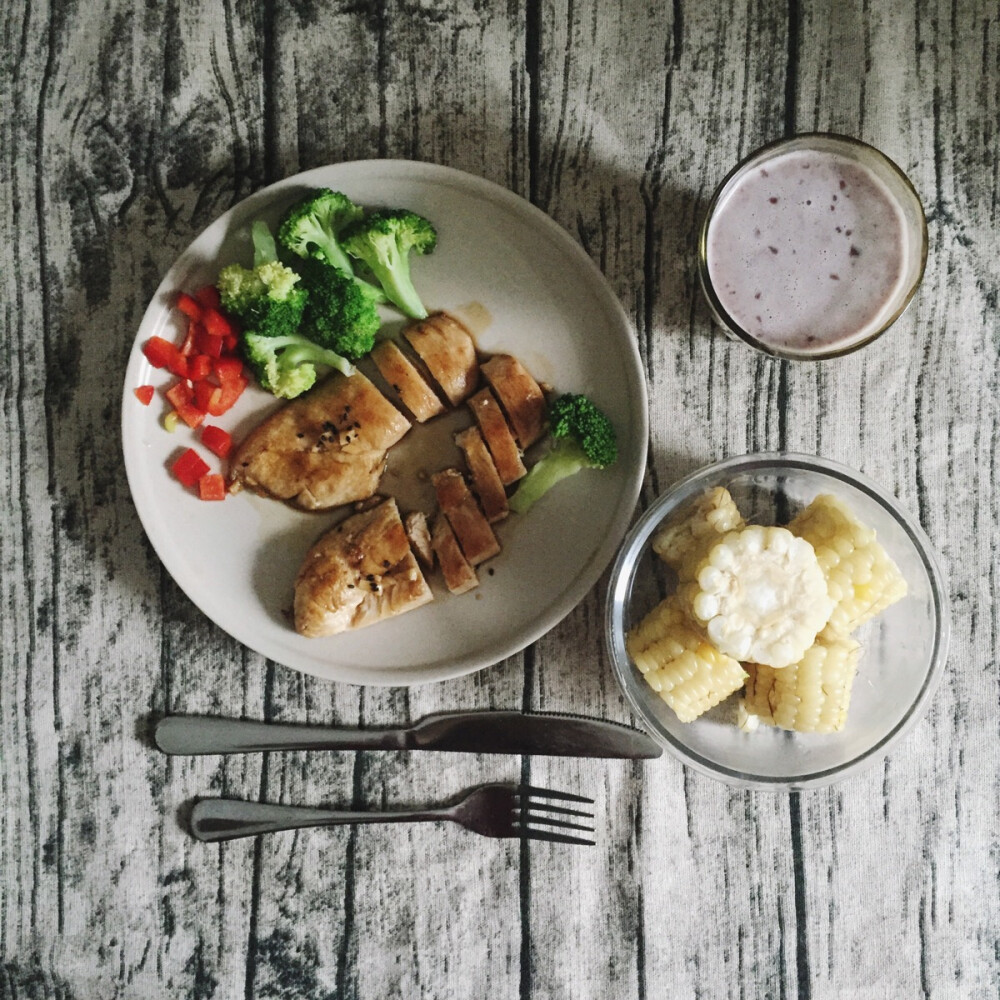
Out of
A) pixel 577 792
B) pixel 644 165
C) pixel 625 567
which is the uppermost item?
pixel 644 165

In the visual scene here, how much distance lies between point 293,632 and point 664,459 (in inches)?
47.4

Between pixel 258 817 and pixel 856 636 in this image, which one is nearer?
pixel 856 636

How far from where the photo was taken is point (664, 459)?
2.61 metres

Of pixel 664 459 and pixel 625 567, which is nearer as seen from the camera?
pixel 625 567

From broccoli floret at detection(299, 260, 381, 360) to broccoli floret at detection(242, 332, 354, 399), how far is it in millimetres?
34

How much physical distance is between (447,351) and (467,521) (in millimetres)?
487

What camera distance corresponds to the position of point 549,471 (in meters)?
2.50

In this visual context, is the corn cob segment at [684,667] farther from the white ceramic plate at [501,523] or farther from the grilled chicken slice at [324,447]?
the grilled chicken slice at [324,447]

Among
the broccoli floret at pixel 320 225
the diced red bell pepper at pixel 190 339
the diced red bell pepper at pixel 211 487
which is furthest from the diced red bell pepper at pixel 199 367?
the broccoli floret at pixel 320 225

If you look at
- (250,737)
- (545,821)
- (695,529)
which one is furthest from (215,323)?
(545,821)

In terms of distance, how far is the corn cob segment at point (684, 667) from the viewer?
225cm

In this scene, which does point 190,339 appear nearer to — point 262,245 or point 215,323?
point 215,323

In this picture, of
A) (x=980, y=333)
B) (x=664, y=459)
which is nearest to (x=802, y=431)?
(x=664, y=459)

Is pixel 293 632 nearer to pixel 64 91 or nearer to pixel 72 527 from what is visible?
pixel 72 527
